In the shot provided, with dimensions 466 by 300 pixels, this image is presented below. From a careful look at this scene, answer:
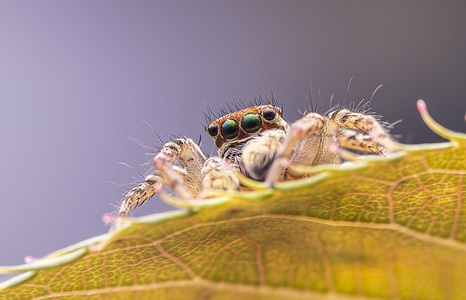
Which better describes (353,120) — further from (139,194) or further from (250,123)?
(139,194)

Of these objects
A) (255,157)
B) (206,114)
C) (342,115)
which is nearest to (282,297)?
(255,157)

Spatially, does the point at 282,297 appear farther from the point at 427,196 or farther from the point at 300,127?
the point at 300,127

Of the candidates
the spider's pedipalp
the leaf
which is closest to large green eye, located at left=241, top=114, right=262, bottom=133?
the spider's pedipalp

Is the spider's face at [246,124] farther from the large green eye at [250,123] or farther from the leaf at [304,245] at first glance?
the leaf at [304,245]

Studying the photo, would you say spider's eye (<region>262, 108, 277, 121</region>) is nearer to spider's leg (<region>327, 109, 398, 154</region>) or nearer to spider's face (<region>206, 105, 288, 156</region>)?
spider's face (<region>206, 105, 288, 156</region>)

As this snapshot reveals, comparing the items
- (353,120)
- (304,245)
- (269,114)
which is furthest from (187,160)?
(304,245)
